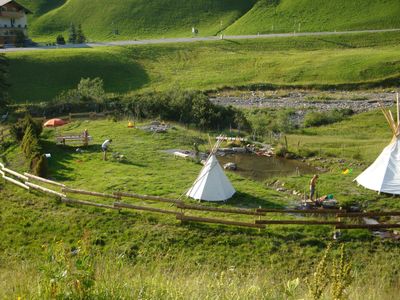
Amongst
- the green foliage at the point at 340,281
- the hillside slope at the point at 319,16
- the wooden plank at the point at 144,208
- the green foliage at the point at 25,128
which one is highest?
the hillside slope at the point at 319,16

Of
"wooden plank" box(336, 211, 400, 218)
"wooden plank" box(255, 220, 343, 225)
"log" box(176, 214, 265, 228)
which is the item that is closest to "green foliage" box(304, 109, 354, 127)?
"wooden plank" box(336, 211, 400, 218)

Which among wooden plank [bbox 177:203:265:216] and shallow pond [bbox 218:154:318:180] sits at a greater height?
wooden plank [bbox 177:203:265:216]

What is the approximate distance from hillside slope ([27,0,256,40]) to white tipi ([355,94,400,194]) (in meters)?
76.0

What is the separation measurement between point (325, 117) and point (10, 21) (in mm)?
56963

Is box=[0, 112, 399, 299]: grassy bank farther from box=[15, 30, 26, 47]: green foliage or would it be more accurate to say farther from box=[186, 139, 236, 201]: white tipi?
box=[15, 30, 26, 47]: green foliage

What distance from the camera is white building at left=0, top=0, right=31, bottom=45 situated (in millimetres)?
77656

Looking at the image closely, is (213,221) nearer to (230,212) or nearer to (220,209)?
(220,209)

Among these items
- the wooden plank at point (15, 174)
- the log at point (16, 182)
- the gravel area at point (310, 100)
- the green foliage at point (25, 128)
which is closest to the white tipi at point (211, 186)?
the log at point (16, 182)

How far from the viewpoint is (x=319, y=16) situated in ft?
314

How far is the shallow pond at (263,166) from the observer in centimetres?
2908

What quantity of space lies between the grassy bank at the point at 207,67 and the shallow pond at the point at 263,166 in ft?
81.5

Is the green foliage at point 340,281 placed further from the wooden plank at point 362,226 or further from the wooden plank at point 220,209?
the wooden plank at point 362,226

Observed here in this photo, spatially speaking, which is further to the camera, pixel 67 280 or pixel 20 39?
pixel 20 39

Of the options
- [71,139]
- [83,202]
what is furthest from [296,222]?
[71,139]
